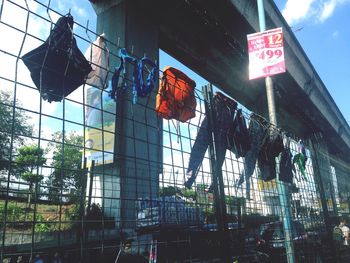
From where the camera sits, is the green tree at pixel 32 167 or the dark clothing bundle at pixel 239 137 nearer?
the green tree at pixel 32 167

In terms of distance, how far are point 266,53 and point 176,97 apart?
13.0 feet

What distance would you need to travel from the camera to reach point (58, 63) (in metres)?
2.72

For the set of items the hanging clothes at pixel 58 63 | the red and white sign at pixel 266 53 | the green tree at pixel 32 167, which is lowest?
the green tree at pixel 32 167

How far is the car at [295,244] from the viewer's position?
596 cm

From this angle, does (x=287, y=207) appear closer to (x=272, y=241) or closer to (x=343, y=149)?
(x=272, y=241)

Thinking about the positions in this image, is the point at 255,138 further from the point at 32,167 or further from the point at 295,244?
the point at 32,167

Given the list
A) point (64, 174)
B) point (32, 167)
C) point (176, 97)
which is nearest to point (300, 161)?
point (176, 97)

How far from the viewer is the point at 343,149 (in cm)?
2667

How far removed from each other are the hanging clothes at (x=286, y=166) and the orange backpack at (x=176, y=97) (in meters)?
2.85

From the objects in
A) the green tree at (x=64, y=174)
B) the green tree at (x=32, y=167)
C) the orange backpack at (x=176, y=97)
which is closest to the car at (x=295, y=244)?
the orange backpack at (x=176, y=97)

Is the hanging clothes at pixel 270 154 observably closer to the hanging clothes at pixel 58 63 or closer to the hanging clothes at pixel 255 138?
the hanging clothes at pixel 255 138

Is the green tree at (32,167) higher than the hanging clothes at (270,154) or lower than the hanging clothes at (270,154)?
lower

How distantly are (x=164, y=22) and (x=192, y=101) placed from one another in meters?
7.94

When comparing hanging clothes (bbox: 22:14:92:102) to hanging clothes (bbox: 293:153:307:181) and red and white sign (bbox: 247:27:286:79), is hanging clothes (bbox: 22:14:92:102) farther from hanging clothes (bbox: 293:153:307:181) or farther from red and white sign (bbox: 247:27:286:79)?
hanging clothes (bbox: 293:153:307:181)
